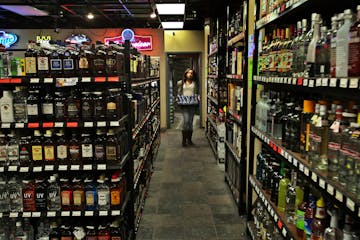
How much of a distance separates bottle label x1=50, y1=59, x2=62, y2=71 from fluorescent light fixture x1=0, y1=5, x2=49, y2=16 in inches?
230

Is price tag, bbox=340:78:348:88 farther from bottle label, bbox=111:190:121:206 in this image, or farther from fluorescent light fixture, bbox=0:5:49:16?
fluorescent light fixture, bbox=0:5:49:16

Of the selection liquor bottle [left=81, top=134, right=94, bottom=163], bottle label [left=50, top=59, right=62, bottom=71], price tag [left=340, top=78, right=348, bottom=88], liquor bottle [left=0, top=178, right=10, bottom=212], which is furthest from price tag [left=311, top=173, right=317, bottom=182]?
liquor bottle [left=0, top=178, right=10, bottom=212]

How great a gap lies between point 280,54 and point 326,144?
898 millimetres

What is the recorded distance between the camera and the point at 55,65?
3.00 meters

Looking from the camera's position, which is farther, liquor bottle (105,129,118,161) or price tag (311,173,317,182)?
liquor bottle (105,129,118,161)

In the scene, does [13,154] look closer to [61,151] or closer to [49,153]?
[49,153]

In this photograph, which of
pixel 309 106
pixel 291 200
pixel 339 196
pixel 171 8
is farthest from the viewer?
pixel 171 8

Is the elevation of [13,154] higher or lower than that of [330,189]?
lower

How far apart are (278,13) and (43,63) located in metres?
2.03

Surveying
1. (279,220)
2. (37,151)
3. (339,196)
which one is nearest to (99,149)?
(37,151)

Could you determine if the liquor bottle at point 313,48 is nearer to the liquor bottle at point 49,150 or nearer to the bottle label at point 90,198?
the bottle label at point 90,198

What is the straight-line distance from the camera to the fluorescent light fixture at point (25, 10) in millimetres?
7887

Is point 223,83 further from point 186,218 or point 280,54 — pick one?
point 280,54

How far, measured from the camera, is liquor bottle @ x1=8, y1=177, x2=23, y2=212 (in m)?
3.05
